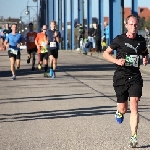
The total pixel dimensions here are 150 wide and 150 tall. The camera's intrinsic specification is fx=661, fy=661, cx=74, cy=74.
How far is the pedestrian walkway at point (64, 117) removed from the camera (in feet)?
28.3

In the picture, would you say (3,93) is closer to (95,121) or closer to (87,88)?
(87,88)

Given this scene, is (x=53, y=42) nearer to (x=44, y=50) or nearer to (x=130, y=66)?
(x=44, y=50)

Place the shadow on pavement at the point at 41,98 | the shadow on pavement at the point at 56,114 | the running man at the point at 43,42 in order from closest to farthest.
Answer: the shadow on pavement at the point at 56,114 < the shadow on pavement at the point at 41,98 < the running man at the point at 43,42

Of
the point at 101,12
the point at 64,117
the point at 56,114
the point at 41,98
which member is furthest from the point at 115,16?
the point at 64,117

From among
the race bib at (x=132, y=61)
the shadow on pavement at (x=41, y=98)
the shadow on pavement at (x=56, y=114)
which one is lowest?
the shadow on pavement at (x=41, y=98)

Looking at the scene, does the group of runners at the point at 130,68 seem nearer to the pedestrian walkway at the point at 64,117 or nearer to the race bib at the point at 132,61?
the race bib at the point at 132,61

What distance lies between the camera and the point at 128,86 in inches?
336

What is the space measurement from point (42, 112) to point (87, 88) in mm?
5232

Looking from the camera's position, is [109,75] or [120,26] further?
[120,26]

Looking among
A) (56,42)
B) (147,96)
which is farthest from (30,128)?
(56,42)

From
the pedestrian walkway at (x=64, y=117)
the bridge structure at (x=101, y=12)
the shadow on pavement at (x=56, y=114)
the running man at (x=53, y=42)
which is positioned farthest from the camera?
the bridge structure at (x=101, y=12)

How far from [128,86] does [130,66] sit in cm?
27

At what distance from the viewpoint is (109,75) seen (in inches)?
891

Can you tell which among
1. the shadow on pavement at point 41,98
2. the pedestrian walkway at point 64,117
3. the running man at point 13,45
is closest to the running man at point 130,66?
the pedestrian walkway at point 64,117
